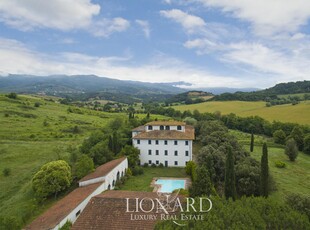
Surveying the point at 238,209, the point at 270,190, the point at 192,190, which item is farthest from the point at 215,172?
the point at 238,209

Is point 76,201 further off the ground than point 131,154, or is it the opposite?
point 131,154

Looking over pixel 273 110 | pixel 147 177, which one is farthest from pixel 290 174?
pixel 273 110

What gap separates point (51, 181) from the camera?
26.8m

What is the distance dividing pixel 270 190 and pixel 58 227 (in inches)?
996

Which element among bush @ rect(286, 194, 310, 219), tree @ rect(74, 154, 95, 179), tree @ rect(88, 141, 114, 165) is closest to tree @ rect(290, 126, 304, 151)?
bush @ rect(286, 194, 310, 219)

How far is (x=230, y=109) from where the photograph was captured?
120 meters

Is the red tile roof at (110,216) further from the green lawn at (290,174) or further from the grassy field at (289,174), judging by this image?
the green lawn at (290,174)

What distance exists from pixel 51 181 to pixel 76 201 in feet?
21.5

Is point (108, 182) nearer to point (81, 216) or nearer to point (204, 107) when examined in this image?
point (81, 216)

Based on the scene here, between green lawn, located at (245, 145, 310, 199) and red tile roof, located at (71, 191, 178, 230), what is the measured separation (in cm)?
1920

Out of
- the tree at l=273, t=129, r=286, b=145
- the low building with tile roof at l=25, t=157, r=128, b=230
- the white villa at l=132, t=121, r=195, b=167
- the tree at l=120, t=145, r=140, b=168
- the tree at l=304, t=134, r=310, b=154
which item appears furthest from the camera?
the tree at l=273, t=129, r=286, b=145

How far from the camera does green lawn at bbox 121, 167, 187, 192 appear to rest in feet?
101

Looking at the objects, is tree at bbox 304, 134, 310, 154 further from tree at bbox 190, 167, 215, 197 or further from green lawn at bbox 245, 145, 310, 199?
tree at bbox 190, 167, 215, 197

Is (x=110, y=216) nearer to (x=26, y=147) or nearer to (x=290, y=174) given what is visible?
(x=290, y=174)
